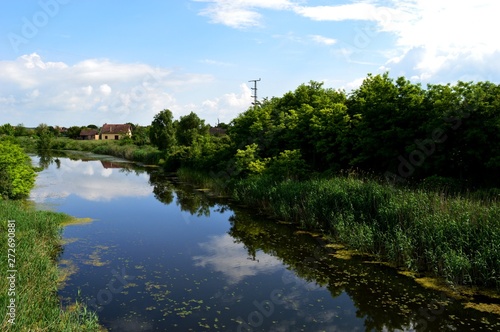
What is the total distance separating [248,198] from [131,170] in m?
30.3

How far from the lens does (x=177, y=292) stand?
38.8 feet

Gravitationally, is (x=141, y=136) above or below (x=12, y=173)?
above

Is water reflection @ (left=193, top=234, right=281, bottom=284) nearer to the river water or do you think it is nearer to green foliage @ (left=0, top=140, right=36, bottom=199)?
the river water

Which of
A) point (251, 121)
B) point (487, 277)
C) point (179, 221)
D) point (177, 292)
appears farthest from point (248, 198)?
point (487, 277)

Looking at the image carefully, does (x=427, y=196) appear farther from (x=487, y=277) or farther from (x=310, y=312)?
(x=310, y=312)

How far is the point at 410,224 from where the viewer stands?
13906 millimetres

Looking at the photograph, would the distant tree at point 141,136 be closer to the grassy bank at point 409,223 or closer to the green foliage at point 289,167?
the green foliage at point 289,167

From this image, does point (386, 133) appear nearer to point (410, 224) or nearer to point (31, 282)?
point (410, 224)

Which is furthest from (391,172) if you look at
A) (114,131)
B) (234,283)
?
(114,131)

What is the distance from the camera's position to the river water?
10039mm

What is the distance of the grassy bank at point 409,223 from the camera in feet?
38.4

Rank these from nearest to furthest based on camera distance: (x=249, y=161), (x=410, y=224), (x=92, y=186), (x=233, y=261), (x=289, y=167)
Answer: (x=410, y=224)
(x=233, y=261)
(x=289, y=167)
(x=249, y=161)
(x=92, y=186)

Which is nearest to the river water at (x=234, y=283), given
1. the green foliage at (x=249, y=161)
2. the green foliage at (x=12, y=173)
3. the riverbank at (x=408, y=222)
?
the riverbank at (x=408, y=222)

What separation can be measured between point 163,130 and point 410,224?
48.7 metres
